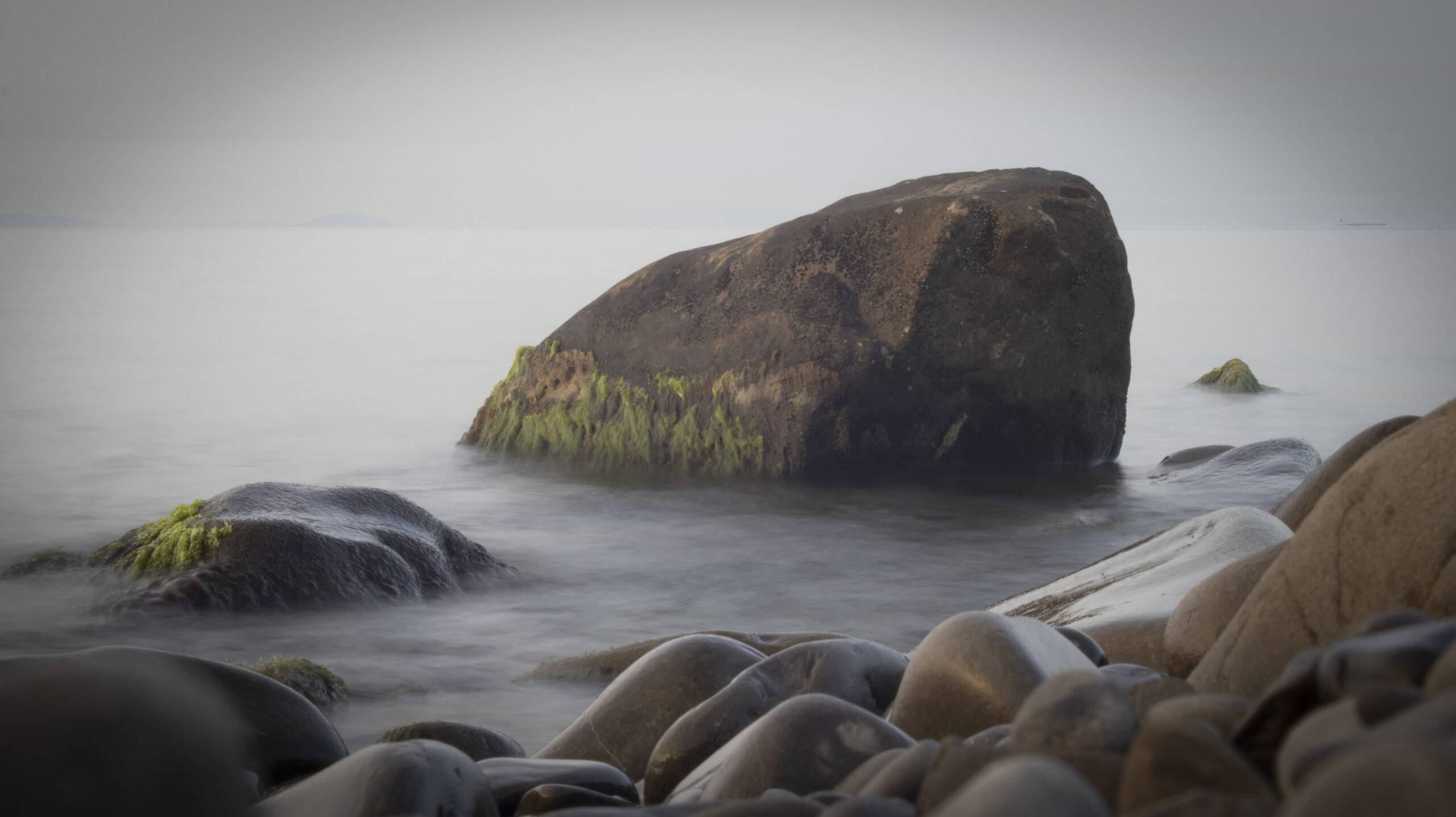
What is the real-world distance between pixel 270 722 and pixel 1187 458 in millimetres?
10563

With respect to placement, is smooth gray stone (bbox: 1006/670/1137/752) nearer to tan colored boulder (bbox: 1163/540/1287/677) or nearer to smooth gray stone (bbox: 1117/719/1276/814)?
smooth gray stone (bbox: 1117/719/1276/814)

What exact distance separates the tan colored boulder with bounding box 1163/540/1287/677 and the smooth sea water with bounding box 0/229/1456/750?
9.14 ft

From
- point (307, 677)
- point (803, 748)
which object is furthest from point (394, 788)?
point (307, 677)

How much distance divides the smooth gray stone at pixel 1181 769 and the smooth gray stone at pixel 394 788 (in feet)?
5.78

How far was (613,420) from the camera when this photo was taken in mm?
11984

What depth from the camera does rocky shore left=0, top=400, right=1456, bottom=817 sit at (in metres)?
1.80

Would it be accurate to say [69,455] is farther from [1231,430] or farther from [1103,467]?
[1231,430]

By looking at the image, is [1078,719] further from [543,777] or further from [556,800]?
[543,777]

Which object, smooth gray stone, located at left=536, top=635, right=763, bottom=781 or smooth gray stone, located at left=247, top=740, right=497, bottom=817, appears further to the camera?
smooth gray stone, located at left=536, top=635, right=763, bottom=781

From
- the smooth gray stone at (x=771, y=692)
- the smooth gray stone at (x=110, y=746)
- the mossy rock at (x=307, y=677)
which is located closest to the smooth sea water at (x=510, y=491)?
the mossy rock at (x=307, y=677)

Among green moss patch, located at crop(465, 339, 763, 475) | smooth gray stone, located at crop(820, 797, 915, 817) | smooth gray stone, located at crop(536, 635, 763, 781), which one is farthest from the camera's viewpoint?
green moss patch, located at crop(465, 339, 763, 475)

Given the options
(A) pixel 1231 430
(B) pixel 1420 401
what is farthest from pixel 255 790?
(B) pixel 1420 401

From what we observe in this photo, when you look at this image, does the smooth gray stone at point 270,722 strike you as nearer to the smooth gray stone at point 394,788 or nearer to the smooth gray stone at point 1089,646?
the smooth gray stone at point 394,788

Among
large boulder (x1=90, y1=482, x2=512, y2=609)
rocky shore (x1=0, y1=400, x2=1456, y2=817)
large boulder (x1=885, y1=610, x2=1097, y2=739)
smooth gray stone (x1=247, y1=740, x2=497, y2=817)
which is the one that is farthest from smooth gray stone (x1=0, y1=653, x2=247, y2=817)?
large boulder (x1=90, y1=482, x2=512, y2=609)
